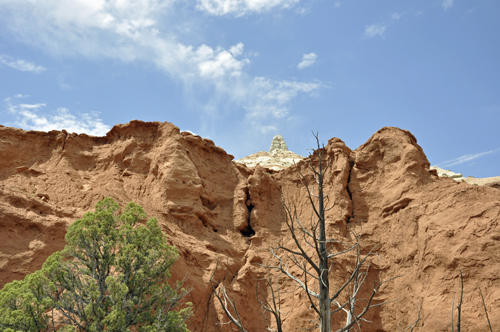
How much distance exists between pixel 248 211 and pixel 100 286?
13.3m

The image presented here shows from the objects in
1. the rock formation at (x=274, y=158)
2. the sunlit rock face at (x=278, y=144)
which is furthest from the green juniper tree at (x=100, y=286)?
the sunlit rock face at (x=278, y=144)

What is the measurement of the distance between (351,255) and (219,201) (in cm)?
884

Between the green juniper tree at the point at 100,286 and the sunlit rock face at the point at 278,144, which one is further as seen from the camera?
the sunlit rock face at the point at 278,144

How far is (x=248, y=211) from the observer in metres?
25.5

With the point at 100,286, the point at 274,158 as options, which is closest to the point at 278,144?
the point at 274,158

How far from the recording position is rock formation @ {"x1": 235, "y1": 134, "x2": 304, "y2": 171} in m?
51.2

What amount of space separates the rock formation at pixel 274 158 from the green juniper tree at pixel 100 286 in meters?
28.6

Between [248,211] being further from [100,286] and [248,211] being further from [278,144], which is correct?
[278,144]

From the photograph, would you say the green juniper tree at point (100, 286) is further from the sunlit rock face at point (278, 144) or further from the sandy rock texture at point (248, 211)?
the sunlit rock face at point (278, 144)

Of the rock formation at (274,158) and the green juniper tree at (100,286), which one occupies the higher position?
the rock formation at (274,158)

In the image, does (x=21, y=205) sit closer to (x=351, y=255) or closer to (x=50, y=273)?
(x=50, y=273)

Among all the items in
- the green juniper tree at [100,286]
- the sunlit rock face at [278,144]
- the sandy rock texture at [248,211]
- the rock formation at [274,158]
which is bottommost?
the green juniper tree at [100,286]

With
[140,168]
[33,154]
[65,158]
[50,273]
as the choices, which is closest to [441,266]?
[50,273]

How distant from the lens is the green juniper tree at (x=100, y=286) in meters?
12.1
